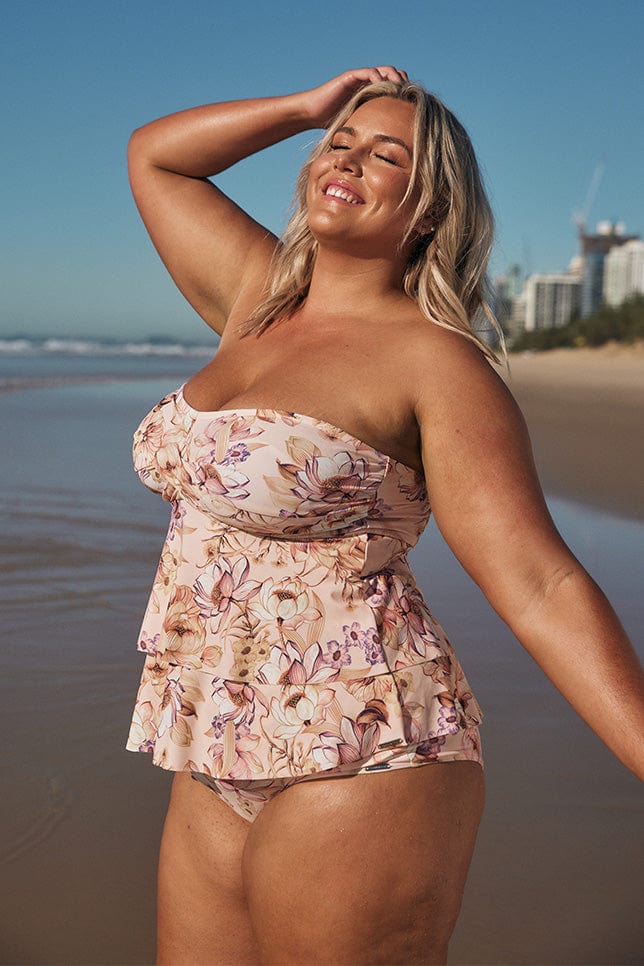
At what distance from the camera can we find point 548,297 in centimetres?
8381

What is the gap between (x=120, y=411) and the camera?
15516 millimetres

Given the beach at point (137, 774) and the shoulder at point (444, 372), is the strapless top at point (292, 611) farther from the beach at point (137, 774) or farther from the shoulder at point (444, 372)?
the beach at point (137, 774)

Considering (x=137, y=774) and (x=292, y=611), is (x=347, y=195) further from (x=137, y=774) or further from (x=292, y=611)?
(x=137, y=774)

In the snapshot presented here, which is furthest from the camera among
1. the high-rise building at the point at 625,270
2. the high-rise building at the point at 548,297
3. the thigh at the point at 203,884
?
the high-rise building at the point at 548,297

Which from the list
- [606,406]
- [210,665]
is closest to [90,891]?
[210,665]

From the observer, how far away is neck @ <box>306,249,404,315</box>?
2098 millimetres

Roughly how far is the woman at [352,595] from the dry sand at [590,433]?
1.30 ft

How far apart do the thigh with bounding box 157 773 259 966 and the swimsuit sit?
0.10 metres

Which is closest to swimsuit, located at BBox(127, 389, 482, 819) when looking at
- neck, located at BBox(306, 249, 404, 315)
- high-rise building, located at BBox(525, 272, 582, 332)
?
neck, located at BBox(306, 249, 404, 315)

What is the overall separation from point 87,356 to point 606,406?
72.4 ft

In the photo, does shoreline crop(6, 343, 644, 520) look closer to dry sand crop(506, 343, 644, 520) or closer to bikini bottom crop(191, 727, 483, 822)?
dry sand crop(506, 343, 644, 520)

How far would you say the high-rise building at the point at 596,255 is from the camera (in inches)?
3174

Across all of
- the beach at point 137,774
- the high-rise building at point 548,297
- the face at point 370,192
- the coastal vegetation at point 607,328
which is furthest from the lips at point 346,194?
the high-rise building at point 548,297

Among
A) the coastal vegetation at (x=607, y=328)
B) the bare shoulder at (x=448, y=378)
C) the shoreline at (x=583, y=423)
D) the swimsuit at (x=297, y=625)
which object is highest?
the bare shoulder at (x=448, y=378)
